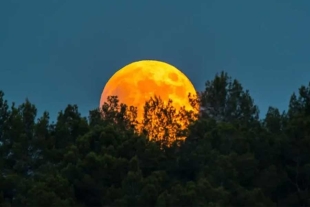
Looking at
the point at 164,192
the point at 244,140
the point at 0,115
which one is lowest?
the point at 164,192

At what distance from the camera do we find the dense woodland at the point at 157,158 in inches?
1528

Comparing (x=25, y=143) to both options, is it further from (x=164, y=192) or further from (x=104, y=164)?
(x=164, y=192)

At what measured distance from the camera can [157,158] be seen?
4266 cm

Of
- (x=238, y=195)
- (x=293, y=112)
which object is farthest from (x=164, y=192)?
(x=293, y=112)

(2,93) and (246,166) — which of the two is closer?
(246,166)

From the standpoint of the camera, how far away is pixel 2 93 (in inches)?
1916

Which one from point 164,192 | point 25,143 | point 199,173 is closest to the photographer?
point 164,192

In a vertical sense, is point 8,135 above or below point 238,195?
above

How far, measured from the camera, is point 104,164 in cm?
4069

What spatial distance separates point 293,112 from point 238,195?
26.4 feet

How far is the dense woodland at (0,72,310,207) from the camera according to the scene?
3881cm

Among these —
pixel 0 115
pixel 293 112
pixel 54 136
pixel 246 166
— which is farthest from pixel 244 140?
pixel 0 115

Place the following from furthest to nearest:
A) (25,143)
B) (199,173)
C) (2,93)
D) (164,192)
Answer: (2,93) → (25,143) → (199,173) → (164,192)

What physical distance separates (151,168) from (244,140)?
3.36m
